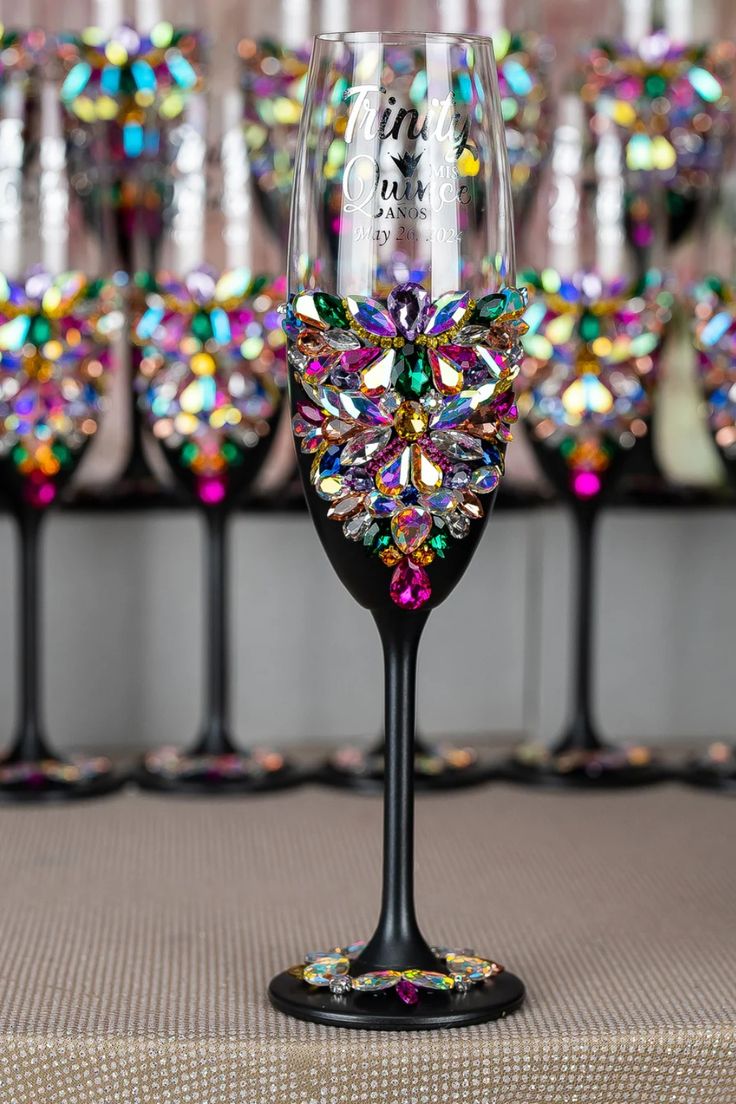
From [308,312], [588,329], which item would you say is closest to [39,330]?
[588,329]

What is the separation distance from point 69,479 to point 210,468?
7cm

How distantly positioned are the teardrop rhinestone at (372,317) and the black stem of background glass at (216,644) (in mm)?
423

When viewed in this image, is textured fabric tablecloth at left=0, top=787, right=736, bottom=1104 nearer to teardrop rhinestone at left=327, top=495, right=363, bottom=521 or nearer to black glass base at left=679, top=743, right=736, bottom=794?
black glass base at left=679, top=743, right=736, bottom=794

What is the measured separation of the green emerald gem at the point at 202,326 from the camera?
0.87 metres

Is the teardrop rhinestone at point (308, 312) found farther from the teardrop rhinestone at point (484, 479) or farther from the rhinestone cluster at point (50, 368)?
the rhinestone cluster at point (50, 368)

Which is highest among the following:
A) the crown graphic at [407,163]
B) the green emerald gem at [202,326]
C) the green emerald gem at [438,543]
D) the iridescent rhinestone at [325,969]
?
the crown graphic at [407,163]

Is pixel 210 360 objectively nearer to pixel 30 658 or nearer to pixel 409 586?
pixel 30 658

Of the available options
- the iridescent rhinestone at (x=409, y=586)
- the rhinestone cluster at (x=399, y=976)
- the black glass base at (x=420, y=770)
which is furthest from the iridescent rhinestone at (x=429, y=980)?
the black glass base at (x=420, y=770)

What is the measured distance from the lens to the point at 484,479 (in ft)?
1.65

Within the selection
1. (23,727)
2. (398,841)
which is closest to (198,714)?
(23,727)

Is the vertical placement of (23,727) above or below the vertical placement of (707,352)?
below

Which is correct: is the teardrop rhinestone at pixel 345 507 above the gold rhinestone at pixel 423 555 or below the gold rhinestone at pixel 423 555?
above

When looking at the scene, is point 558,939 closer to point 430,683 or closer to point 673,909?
point 673,909

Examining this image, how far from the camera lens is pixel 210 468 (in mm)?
885
